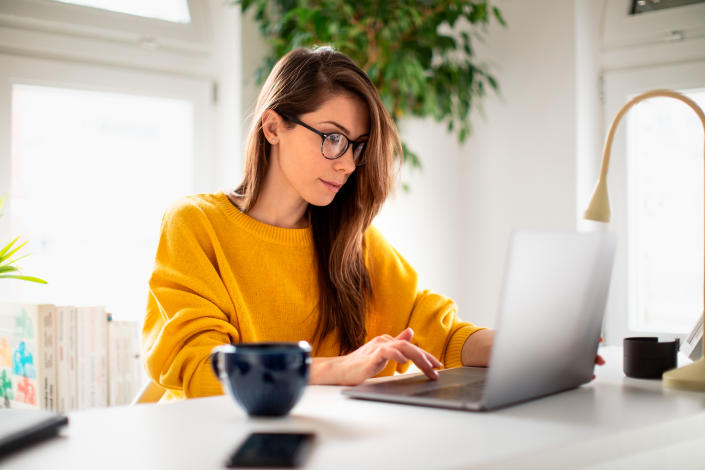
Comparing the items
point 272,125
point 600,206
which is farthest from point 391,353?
point 272,125

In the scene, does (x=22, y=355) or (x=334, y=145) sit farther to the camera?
(x=22, y=355)

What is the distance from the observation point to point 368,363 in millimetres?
1026

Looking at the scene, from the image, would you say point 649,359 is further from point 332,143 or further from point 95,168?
point 95,168

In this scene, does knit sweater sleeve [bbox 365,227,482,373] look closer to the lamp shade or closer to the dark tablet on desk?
the lamp shade

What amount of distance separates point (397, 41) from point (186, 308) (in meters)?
1.65

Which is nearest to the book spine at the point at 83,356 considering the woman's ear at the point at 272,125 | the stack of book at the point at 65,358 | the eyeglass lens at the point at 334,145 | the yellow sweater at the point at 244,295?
the stack of book at the point at 65,358

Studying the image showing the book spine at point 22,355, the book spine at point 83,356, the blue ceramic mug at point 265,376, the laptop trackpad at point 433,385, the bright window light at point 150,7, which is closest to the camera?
the blue ceramic mug at point 265,376

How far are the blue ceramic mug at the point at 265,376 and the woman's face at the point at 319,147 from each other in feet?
2.51

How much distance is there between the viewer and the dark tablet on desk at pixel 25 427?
2.12ft

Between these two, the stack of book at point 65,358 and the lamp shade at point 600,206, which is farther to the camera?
the stack of book at point 65,358

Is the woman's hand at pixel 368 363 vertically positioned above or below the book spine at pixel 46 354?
above

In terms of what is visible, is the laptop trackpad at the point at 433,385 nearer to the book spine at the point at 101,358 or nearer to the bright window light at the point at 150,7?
the book spine at the point at 101,358

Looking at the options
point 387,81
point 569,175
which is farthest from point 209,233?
point 569,175

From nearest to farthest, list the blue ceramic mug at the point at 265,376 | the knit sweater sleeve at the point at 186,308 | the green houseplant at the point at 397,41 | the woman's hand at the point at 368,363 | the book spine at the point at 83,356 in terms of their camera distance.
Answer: the blue ceramic mug at the point at 265,376, the woman's hand at the point at 368,363, the knit sweater sleeve at the point at 186,308, the book spine at the point at 83,356, the green houseplant at the point at 397,41
